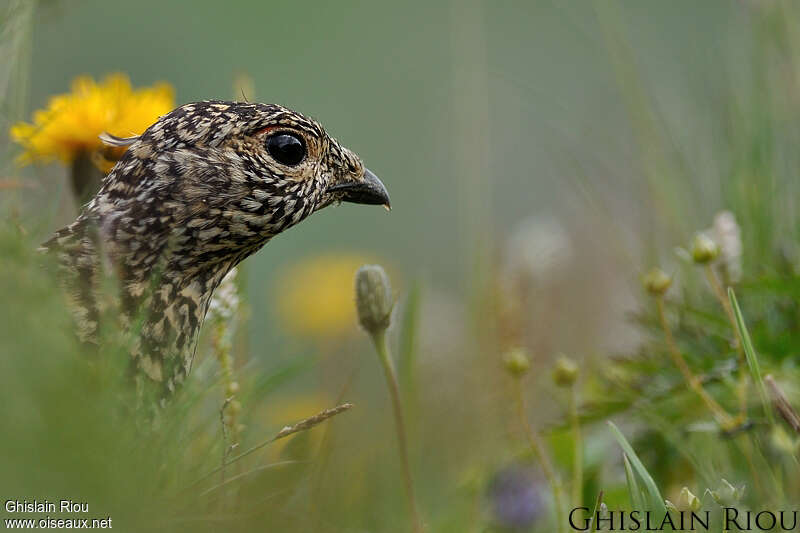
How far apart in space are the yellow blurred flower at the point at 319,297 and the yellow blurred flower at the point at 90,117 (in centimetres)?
252

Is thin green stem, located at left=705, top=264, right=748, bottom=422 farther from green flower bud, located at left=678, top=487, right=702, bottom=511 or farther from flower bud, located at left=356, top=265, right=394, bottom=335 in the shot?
flower bud, located at left=356, top=265, right=394, bottom=335

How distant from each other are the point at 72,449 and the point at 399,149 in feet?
39.2

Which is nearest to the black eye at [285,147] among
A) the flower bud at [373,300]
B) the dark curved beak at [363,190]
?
the dark curved beak at [363,190]

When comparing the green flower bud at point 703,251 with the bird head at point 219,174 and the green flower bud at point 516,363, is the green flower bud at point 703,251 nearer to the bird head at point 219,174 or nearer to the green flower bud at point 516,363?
the green flower bud at point 516,363

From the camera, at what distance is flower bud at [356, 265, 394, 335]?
2697 millimetres

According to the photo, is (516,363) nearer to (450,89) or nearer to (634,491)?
(634,491)

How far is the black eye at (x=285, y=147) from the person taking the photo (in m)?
3.02

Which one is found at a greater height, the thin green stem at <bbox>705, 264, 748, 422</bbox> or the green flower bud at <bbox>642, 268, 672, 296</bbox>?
the green flower bud at <bbox>642, 268, 672, 296</bbox>

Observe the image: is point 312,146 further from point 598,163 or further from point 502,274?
point 598,163

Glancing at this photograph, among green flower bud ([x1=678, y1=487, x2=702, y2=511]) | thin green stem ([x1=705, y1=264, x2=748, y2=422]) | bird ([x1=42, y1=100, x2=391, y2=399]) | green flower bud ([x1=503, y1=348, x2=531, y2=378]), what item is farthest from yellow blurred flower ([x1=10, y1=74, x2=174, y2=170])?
green flower bud ([x1=678, y1=487, x2=702, y2=511])

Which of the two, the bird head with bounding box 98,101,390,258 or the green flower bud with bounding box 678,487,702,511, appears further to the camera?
the bird head with bounding box 98,101,390,258

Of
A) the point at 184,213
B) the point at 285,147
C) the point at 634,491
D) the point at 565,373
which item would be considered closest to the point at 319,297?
the point at 285,147

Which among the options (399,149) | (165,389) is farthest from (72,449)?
(399,149)

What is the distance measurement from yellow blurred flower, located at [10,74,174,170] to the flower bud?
117cm
